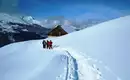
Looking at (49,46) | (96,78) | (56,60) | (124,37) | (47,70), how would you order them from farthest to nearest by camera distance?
(49,46), (124,37), (56,60), (47,70), (96,78)

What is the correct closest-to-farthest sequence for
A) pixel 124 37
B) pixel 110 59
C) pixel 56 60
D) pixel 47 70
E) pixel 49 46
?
pixel 110 59 → pixel 47 70 → pixel 56 60 → pixel 124 37 → pixel 49 46

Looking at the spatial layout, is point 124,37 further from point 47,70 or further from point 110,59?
point 47,70

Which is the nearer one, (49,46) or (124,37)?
(124,37)

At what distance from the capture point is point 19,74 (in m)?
16.1

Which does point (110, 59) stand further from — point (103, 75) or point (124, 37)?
point (124, 37)

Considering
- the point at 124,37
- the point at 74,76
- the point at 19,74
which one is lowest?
the point at 19,74

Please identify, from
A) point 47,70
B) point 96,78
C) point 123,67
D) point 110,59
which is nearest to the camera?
point 96,78

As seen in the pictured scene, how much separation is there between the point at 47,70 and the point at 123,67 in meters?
5.20

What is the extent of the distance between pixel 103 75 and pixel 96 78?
2.07 feet

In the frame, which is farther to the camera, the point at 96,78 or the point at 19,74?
the point at 19,74

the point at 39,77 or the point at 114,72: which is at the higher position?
the point at 114,72

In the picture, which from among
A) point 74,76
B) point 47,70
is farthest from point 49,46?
point 74,76

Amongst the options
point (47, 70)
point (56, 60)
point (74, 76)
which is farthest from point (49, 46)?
point (74, 76)

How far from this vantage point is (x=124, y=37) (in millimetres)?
17531
